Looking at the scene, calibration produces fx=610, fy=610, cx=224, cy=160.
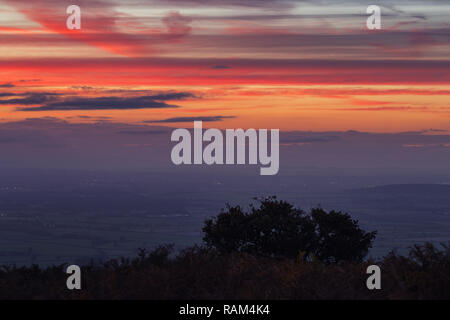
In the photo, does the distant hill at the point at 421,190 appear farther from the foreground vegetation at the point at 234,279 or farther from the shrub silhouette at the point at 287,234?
the foreground vegetation at the point at 234,279

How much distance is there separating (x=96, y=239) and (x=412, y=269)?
10314 centimetres

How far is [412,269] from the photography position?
38.8 feet

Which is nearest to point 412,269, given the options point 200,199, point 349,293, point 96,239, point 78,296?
point 349,293

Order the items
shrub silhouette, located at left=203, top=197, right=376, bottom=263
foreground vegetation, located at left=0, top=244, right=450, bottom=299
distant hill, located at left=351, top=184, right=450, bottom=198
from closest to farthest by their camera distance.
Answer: foreground vegetation, located at left=0, top=244, right=450, bottom=299 → shrub silhouette, located at left=203, top=197, right=376, bottom=263 → distant hill, located at left=351, top=184, right=450, bottom=198

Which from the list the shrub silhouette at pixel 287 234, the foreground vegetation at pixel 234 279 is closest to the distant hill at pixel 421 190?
the shrub silhouette at pixel 287 234

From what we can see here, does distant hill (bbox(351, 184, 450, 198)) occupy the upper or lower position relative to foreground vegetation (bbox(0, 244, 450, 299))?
upper

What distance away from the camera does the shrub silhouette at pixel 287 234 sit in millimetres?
25891

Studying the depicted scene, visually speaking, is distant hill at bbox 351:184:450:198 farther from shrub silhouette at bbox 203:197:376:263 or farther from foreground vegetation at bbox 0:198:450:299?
Result: foreground vegetation at bbox 0:198:450:299

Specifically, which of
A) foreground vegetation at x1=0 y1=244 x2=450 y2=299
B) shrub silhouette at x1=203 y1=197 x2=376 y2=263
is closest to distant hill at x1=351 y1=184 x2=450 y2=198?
shrub silhouette at x1=203 y1=197 x2=376 y2=263

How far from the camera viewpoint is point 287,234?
85.6 ft

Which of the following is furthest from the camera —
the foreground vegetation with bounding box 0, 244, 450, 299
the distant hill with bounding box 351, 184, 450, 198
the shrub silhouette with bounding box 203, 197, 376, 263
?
the distant hill with bounding box 351, 184, 450, 198

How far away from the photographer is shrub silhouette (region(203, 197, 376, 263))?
25.9m
